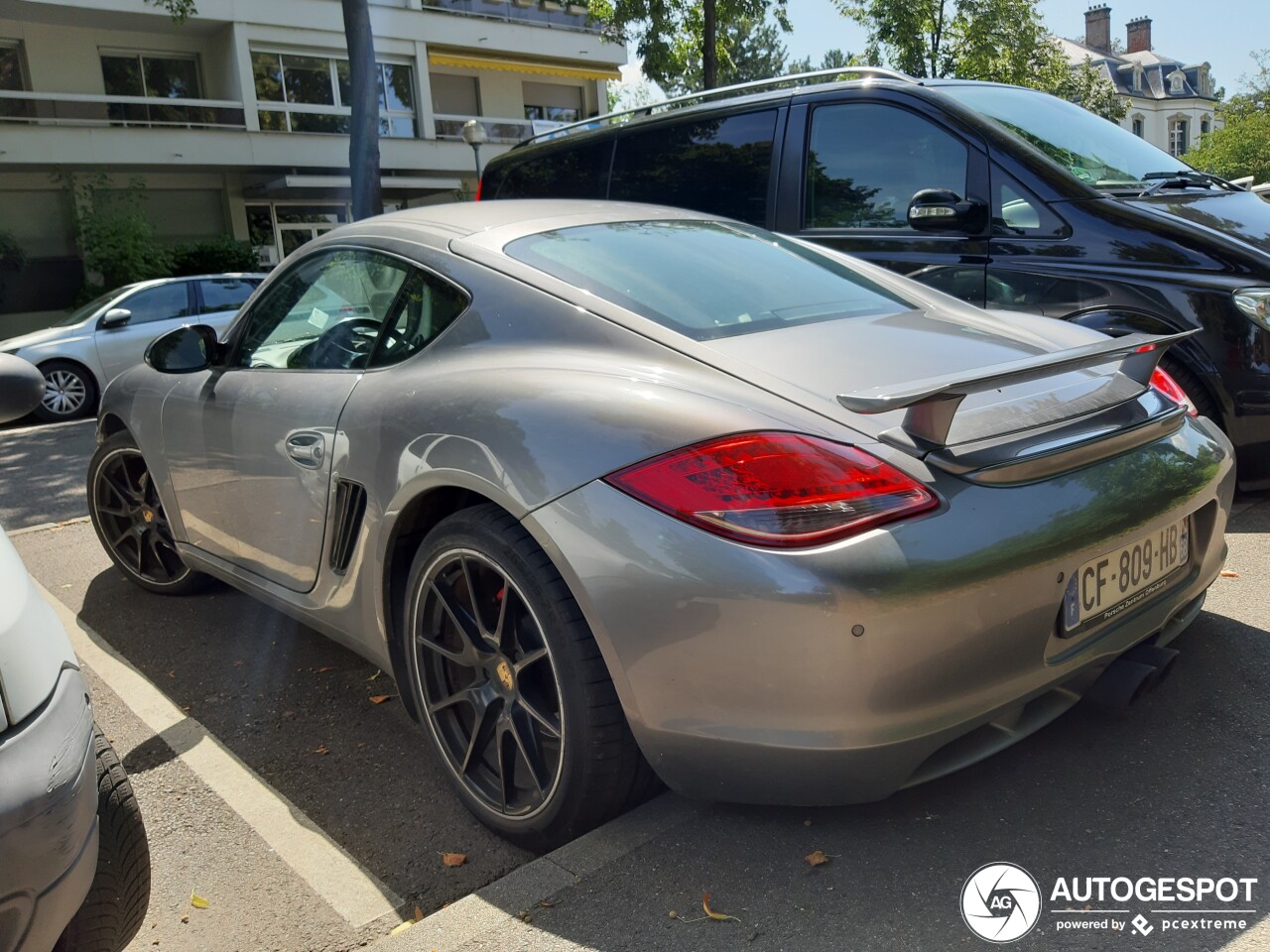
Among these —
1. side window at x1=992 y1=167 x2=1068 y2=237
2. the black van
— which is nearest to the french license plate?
the black van

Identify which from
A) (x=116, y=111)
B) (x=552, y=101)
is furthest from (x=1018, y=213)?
(x=552, y=101)

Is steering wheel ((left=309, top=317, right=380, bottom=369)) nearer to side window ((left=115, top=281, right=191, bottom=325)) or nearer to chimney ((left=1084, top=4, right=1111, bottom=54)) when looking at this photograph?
side window ((left=115, top=281, right=191, bottom=325))

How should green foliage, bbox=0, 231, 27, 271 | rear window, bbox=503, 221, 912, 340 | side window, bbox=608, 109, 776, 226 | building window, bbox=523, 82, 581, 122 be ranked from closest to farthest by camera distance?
rear window, bbox=503, 221, 912, 340 → side window, bbox=608, 109, 776, 226 → green foliage, bbox=0, 231, 27, 271 → building window, bbox=523, 82, 581, 122

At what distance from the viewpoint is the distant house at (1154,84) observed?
6850cm

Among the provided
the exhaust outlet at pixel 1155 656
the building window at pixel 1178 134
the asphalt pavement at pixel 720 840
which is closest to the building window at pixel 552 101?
A: the asphalt pavement at pixel 720 840

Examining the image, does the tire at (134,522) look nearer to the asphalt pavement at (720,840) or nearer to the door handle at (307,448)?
the asphalt pavement at (720,840)

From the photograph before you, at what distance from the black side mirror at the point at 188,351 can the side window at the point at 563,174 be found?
3360 mm

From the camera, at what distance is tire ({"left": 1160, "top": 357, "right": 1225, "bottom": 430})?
13.6ft

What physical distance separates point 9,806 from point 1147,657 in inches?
88.1

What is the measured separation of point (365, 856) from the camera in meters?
2.49

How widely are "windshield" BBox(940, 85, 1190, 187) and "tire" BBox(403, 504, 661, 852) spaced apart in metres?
3.50

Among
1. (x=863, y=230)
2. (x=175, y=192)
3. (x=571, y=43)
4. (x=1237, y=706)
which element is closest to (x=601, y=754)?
(x=1237, y=706)

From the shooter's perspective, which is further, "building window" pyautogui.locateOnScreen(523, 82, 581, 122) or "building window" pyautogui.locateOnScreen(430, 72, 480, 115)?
"building window" pyautogui.locateOnScreen(523, 82, 581, 122)

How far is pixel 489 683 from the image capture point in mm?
2439
